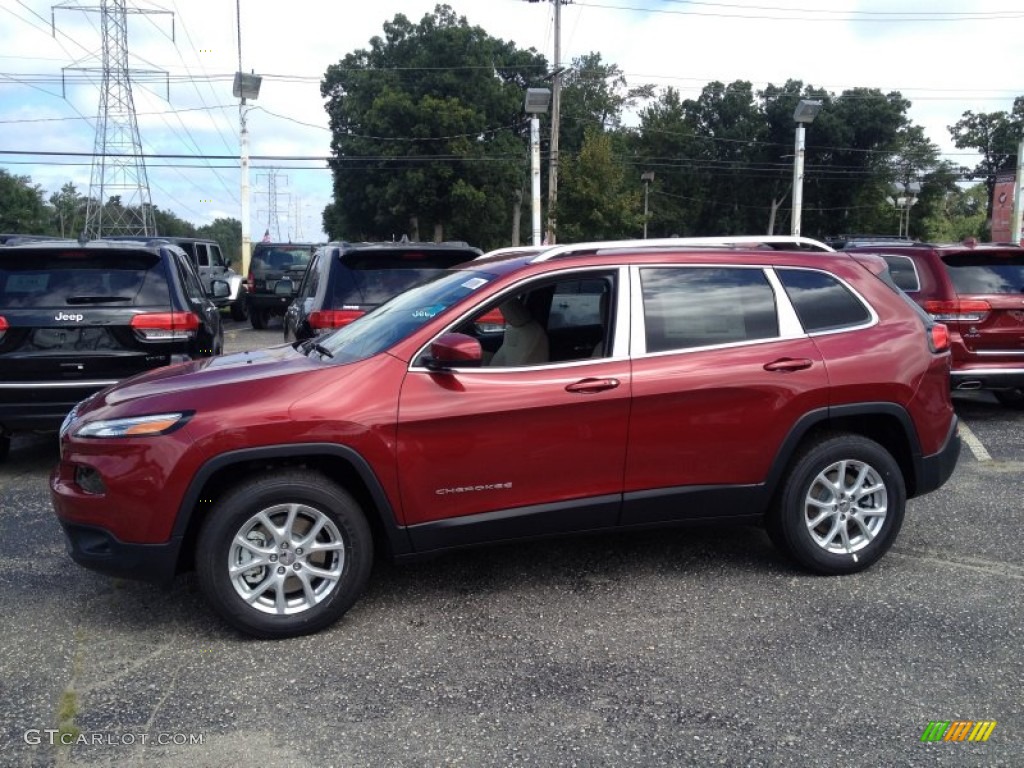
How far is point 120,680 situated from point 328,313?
4.25m

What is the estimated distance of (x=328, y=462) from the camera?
13.5 feet

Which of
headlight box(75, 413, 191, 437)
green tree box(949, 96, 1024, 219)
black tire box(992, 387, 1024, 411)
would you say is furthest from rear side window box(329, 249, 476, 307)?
green tree box(949, 96, 1024, 219)

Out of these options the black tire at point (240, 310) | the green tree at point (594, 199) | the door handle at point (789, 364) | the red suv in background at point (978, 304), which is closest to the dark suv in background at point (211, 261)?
the black tire at point (240, 310)

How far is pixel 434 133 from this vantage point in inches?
1994

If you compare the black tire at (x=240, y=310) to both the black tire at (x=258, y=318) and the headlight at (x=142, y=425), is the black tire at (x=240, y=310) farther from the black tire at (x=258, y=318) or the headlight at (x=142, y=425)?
the headlight at (x=142, y=425)

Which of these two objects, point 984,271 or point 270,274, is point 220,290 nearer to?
point 984,271

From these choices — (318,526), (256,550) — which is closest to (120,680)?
(256,550)

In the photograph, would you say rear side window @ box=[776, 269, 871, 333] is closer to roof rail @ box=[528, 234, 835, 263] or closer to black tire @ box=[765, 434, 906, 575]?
roof rail @ box=[528, 234, 835, 263]

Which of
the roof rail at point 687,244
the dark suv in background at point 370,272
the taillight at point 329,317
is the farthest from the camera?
the dark suv in background at point 370,272

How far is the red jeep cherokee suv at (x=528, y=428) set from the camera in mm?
3938

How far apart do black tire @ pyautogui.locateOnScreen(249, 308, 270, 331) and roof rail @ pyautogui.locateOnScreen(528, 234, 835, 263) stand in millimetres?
16530

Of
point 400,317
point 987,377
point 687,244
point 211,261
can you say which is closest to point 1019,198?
point 987,377

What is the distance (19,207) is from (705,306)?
91286 mm

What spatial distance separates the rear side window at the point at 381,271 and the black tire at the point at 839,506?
402 centimetres
